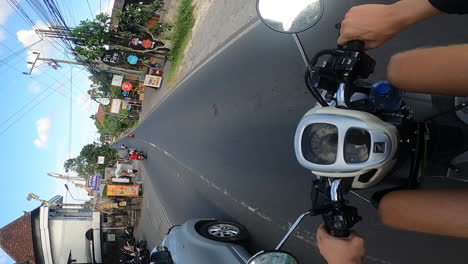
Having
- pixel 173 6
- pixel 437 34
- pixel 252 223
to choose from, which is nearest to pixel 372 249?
pixel 252 223

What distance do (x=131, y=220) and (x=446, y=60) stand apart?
19.1m

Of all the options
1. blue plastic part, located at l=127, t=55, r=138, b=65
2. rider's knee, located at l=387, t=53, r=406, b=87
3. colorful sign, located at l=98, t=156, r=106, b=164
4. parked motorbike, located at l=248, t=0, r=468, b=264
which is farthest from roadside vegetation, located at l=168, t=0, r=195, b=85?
colorful sign, located at l=98, t=156, r=106, b=164

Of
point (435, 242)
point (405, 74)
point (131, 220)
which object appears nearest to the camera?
point (405, 74)

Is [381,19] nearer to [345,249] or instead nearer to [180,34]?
[345,249]

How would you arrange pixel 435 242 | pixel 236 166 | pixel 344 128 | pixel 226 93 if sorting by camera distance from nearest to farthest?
pixel 344 128 < pixel 435 242 < pixel 236 166 < pixel 226 93

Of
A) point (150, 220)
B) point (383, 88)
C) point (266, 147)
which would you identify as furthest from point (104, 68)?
point (383, 88)

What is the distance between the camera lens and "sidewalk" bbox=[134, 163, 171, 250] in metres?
11.7

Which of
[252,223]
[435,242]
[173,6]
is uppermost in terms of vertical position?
[173,6]

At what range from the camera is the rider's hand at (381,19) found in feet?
5.70

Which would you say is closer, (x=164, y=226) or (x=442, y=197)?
(x=442, y=197)

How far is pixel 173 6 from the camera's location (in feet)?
50.9

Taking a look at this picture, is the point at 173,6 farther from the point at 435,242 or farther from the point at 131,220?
the point at 435,242

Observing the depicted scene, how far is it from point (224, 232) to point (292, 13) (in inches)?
183

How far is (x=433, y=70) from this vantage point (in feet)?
5.60
